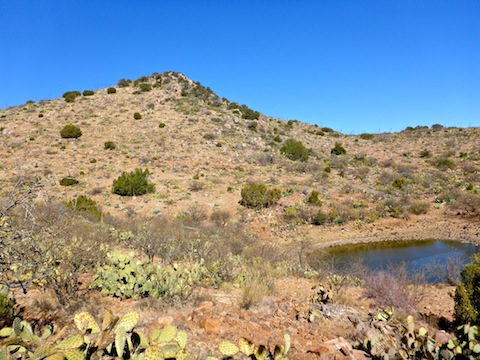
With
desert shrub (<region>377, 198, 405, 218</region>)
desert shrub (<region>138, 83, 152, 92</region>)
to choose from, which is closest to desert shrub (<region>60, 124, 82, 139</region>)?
desert shrub (<region>138, 83, 152, 92</region>)

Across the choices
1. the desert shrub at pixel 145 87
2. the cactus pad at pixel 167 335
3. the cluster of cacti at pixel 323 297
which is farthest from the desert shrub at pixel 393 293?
the desert shrub at pixel 145 87

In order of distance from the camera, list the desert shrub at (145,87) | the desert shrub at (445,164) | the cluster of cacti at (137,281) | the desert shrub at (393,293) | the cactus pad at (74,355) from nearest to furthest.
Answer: the cactus pad at (74,355) → the cluster of cacti at (137,281) → the desert shrub at (393,293) → the desert shrub at (445,164) → the desert shrub at (145,87)

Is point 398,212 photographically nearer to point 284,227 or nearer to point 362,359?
point 284,227

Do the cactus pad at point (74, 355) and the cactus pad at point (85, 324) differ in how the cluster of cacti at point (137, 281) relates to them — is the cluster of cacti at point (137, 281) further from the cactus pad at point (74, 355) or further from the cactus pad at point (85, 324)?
the cactus pad at point (74, 355)

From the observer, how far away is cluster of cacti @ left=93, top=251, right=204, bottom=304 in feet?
18.9

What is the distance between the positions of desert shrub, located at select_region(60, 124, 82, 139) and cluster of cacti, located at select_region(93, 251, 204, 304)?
3033cm

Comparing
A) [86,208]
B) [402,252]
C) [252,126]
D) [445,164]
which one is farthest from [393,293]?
[252,126]

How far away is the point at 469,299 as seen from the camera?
5.59 meters

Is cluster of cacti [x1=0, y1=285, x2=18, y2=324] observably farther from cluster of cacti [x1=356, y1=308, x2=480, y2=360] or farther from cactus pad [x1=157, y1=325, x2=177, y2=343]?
cluster of cacti [x1=356, y1=308, x2=480, y2=360]

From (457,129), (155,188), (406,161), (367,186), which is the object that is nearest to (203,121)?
(155,188)

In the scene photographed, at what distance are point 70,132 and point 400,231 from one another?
107ft

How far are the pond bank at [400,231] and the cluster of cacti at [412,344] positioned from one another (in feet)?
38.0

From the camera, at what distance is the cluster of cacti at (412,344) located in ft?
→ 11.2

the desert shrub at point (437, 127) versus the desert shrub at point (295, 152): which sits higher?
the desert shrub at point (437, 127)
